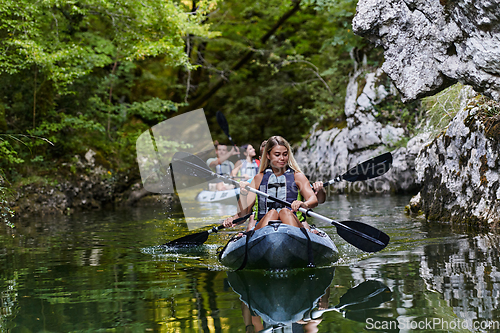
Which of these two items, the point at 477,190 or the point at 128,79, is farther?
the point at 128,79

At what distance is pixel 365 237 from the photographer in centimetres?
455

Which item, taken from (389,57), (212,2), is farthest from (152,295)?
(212,2)

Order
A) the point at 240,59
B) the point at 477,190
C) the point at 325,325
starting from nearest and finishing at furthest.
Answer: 1. the point at 325,325
2. the point at 477,190
3. the point at 240,59

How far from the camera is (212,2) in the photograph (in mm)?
12492

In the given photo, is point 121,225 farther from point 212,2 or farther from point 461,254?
point 212,2

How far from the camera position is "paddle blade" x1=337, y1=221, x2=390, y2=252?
4512 millimetres

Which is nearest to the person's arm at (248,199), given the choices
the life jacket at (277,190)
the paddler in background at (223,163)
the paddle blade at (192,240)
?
the life jacket at (277,190)

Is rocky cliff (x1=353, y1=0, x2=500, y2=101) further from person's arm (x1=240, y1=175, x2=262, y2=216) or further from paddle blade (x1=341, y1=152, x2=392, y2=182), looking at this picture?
person's arm (x1=240, y1=175, x2=262, y2=216)

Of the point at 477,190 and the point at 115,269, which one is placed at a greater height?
the point at 477,190

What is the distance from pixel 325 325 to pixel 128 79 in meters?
14.5

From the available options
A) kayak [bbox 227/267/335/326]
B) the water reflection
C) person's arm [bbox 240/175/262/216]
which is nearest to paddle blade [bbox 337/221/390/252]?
kayak [bbox 227/267/335/326]

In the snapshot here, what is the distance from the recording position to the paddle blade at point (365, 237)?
4512mm

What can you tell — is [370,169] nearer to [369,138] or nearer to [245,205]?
[245,205]

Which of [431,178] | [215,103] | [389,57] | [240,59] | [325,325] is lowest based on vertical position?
[325,325]
